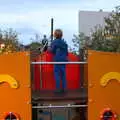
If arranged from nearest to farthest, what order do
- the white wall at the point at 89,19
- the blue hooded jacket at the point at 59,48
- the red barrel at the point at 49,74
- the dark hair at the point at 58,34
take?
the red barrel at the point at 49,74
the blue hooded jacket at the point at 59,48
the dark hair at the point at 58,34
the white wall at the point at 89,19

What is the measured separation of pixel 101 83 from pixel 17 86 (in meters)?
1.19

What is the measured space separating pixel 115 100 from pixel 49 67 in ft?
3.71

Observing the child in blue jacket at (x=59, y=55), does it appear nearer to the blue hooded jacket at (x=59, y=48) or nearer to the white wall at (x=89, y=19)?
the blue hooded jacket at (x=59, y=48)

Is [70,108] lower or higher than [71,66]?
lower

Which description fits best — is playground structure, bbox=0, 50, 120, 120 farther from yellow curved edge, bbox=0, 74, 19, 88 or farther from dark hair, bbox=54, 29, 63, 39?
dark hair, bbox=54, 29, 63, 39

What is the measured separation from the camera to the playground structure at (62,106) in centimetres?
809

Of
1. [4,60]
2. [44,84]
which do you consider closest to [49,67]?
[44,84]

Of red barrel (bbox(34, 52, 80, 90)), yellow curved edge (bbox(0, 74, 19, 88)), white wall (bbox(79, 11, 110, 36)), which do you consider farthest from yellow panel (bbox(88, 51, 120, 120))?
white wall (bbox(79, 11, 110, 36))

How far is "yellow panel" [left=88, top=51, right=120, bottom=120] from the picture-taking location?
8148 mm

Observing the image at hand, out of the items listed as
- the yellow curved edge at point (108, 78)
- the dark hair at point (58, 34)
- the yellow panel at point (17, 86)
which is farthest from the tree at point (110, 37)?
the yellow panel at point (17, 86)

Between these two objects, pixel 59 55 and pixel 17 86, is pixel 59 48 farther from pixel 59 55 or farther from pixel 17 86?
pixel 17 86

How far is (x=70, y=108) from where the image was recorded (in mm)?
8344

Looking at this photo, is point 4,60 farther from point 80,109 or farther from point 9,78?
point 80,109

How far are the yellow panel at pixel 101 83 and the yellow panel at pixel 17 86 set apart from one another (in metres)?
0.88
